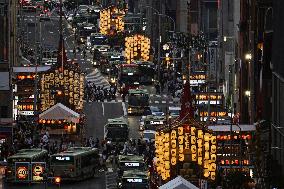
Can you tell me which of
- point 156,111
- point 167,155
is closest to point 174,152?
point 167,155

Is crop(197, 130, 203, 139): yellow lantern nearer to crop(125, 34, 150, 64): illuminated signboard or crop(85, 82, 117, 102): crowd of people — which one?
crop(85, 82, 117, 102): crowd of people

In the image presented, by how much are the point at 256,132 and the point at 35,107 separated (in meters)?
25.8

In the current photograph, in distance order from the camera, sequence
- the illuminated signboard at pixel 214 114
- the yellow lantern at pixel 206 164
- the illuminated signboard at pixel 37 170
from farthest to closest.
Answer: the illuminated signboard at pixel 214 114 → the illuminated signboard at pixel 37 170 → the yellow lantern at pixel 206 164

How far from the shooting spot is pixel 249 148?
4690 inches

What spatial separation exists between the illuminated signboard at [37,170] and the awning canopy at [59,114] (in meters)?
26.5

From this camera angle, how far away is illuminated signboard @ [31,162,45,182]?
109438mm

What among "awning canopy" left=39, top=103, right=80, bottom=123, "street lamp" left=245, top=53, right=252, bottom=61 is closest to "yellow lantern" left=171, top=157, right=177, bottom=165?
"awning canopy" left=39, top=103, right=80, bottom=123

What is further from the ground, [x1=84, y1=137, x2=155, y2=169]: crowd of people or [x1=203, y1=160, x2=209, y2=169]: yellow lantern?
[x1=203, y1=160, x2=209, y2=169]: yellow lantern

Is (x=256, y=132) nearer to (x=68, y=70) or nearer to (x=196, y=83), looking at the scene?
(x=68, y=70)

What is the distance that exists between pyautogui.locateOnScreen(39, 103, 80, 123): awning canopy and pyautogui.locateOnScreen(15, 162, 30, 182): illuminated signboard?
25.4 meters

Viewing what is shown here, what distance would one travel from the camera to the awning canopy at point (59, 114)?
138 m

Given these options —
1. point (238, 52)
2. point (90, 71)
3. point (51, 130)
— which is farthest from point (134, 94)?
point (90, 71)

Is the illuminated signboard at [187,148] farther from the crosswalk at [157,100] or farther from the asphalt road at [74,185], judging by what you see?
the crosswalk at [157,100]

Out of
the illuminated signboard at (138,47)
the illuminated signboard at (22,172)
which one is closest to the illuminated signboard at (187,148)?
the illuminated signboard at (22,172)
